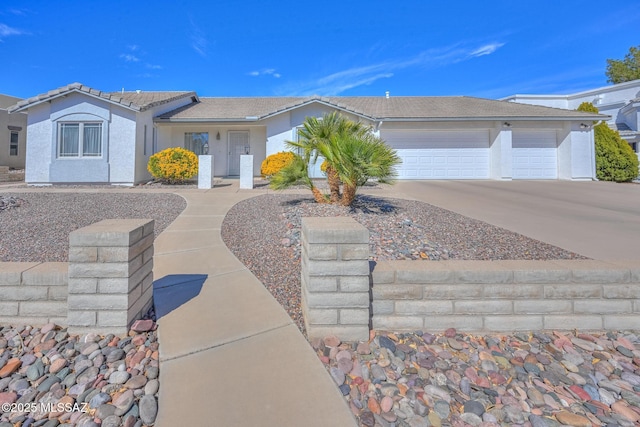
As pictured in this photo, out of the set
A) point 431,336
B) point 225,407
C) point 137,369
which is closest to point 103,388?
point 137,369

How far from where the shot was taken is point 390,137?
16359mm

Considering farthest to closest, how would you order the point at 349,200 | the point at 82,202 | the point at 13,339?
the point at 82,202 → the point at 349,200 → the point at 13,339

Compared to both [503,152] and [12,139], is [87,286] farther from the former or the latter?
[12,139]

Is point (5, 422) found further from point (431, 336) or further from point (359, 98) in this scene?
point (359, 98)

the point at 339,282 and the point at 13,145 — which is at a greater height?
the point at 13,145

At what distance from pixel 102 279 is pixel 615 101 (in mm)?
36268

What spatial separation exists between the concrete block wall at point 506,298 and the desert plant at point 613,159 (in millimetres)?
17839

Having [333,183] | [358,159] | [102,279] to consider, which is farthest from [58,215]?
[358,159]

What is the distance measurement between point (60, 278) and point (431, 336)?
3.41 meters

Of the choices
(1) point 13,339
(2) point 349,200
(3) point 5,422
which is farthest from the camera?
(2) point 349,200

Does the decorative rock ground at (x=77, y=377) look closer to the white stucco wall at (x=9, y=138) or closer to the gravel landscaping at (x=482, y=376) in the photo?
the gravel landscaping at (x=482, y=376)

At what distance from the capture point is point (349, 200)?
6.88 m

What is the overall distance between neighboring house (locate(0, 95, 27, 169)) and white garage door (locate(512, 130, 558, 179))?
1255 inches

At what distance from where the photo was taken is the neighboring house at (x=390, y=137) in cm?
1305
